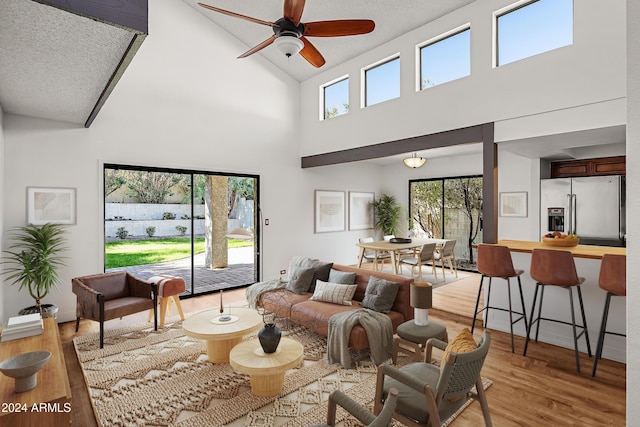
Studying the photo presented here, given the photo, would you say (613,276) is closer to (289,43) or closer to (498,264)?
(498,264)

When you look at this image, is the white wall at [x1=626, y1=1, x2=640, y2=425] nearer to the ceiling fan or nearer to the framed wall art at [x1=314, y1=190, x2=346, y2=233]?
the ceiling fan

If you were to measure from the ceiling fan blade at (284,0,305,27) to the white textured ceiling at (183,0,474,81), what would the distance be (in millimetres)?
2254

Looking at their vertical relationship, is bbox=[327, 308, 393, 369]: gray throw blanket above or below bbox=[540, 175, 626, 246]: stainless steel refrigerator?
below

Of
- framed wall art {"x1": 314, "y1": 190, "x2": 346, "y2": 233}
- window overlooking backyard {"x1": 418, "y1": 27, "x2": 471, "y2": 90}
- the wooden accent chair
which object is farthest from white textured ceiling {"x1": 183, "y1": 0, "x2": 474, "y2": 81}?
the wooden accent chair

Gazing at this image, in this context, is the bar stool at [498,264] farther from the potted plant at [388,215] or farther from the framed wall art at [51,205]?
the framed wall art at [51,205]

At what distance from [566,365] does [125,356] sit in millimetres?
4299

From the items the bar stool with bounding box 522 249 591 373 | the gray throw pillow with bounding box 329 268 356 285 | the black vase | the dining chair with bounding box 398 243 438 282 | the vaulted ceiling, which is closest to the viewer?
the vaulted ceiling

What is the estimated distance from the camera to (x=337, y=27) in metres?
3.04

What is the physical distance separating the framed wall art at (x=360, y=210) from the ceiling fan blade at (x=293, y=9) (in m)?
5.61

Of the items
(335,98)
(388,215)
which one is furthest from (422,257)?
(335,98)

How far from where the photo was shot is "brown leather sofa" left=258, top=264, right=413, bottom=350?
3119 mm

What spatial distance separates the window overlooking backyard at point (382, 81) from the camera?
532 centimetres

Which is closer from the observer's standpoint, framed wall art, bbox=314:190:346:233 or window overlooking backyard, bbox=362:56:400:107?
window overlooking backyard, bbox=362:56:400:107

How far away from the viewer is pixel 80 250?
4.52 metres
